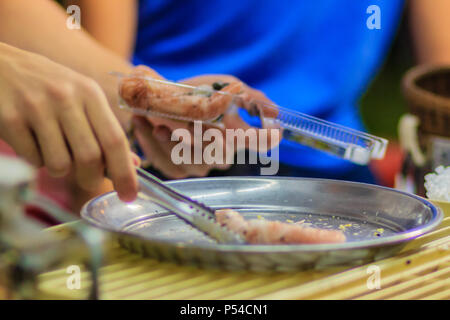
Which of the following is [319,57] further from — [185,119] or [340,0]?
[185,119]

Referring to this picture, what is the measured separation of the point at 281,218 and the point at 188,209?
0.14m

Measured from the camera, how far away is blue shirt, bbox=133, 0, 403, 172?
3.56 feet

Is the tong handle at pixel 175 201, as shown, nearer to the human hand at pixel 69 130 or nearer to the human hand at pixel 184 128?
the human hand at pixel 69 130

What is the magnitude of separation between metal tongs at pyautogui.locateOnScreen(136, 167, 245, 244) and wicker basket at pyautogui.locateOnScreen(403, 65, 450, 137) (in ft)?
2.13

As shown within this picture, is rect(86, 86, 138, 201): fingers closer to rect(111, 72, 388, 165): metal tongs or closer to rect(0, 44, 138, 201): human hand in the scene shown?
rect(0, 44, 138, 201): human hand

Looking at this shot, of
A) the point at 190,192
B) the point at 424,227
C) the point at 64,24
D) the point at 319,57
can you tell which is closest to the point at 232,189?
the point at 190,192

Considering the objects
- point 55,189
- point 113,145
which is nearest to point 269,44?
point 55,189

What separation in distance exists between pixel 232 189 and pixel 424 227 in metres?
0.25

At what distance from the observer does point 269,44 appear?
1.10 metres

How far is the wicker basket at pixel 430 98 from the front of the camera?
1.02 m

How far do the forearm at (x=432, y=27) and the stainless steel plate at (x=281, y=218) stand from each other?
30.1 inches

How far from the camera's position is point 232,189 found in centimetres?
68
